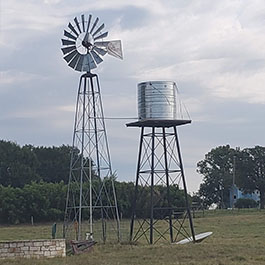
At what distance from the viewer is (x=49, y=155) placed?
98.1m

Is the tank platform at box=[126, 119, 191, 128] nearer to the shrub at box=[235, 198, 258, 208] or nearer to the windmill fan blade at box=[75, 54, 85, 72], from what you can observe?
the windmill fan blade at box=[75, 54, 85, 72]

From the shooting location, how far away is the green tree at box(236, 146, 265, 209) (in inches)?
3804

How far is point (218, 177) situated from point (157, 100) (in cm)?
7831

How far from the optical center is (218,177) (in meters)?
112

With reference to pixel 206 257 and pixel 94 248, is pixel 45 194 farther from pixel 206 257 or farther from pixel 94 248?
pixel 206 257

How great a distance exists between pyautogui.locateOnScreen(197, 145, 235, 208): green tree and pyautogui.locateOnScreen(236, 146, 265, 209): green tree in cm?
923

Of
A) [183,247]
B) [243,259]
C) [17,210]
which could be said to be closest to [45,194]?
[17,210]

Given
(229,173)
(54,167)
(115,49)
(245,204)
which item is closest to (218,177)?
(229,173)

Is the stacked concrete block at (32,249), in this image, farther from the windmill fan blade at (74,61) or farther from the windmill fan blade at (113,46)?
the windmill fan blade at (113,46)

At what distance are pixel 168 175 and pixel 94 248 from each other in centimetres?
757

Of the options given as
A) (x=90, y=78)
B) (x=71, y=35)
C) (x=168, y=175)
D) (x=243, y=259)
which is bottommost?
(x=243, y=259)

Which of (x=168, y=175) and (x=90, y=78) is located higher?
(x=90, y=78)

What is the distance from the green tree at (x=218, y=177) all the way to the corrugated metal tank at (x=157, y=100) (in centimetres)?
7504

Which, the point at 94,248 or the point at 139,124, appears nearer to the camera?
the point at 94,248
